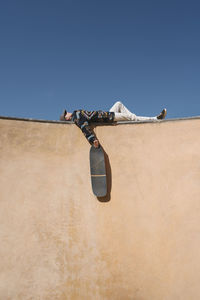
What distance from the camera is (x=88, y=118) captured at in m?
4.43

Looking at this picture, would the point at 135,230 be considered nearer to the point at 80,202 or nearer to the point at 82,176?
the point at 80,202

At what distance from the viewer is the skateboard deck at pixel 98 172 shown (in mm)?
4047

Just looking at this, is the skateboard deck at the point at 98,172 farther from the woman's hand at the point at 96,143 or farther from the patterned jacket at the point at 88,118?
the patterned jacket at the point at 88,118

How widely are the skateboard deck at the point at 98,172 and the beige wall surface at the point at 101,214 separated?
236 mm

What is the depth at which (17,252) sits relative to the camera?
3654 millimetres

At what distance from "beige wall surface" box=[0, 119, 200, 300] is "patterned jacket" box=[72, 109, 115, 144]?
215 millimetres

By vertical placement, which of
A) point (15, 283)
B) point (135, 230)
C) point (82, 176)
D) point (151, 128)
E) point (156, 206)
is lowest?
point (15, 283)

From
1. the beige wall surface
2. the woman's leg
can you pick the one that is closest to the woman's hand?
the beige wall surface

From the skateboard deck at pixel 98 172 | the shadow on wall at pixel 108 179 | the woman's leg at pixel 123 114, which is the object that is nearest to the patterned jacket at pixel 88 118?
the woman's leg at pixel 123 114

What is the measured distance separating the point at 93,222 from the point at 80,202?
521 mm

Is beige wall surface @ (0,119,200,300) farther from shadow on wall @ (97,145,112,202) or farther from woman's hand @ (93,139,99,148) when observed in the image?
woman's hand @ (93,139,99,148)

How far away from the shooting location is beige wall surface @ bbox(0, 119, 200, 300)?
3.60 meters

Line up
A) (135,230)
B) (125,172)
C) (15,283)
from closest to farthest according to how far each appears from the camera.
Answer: (15,283) < (135,230) < (125,172)

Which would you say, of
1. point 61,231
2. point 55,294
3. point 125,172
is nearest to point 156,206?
point 125,172
